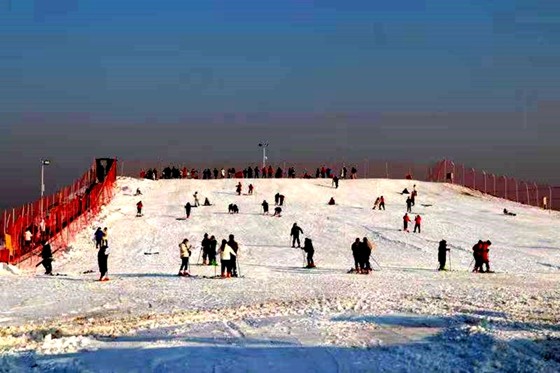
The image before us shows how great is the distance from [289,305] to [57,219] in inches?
900

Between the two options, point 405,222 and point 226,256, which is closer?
point 226,256

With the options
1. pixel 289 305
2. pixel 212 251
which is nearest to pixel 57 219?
pixel 212 251

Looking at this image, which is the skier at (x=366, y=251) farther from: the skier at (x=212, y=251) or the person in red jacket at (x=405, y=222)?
the person in red jacket at (x=405, y=222)

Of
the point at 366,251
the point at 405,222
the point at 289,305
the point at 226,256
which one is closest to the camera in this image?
the point at 289,305

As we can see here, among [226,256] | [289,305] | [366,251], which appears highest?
[366,251]

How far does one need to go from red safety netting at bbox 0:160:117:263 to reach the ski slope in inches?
40.3

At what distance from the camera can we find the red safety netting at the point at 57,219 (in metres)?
32.5

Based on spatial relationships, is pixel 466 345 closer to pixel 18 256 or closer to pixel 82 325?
pixel 82 325

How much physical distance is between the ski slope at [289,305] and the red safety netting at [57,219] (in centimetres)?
102

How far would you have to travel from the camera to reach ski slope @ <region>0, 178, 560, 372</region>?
11703 millimetres

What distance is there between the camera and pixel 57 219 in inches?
1463

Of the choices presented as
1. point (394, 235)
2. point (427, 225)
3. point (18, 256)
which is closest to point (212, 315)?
point (18, 256)

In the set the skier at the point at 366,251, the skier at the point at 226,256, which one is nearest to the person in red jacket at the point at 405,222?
the skier at the point at 366,251

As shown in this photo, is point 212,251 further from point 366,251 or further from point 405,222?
point 405,222
